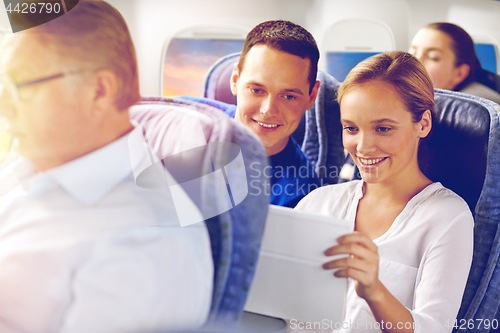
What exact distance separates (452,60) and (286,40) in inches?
18.8

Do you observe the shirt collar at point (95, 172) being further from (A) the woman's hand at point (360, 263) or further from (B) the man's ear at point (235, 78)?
(A) the woman's hand at point (360, 263)

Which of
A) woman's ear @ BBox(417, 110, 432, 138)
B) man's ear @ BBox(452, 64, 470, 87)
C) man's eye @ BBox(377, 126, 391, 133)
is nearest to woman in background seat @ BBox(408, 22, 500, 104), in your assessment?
man's ear @ BBox(452, 64, 470, 87)

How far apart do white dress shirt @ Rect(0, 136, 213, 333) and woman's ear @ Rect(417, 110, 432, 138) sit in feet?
1.68

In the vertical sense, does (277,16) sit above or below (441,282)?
above

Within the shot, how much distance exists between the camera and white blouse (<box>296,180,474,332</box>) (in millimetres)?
844

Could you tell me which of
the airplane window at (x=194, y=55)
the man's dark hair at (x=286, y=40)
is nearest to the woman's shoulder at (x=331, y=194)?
the man's dark hair at (x=286, y=40)

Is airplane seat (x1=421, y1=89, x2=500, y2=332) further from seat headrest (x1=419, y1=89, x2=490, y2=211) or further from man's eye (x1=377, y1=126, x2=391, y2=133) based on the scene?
man's eye (x1=377, y1=126, x2=391, y2=133)

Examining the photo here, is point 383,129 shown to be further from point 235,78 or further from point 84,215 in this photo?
point 84,215

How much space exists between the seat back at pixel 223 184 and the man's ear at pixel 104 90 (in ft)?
0.16

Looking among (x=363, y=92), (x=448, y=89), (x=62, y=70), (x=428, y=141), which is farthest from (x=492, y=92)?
(x=62, y=70)

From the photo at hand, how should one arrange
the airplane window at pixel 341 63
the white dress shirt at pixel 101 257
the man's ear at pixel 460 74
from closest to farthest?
the white dress shirt at pixel 101 257 < the airplane window at pixel 341 63 < the man's ear at pixel 460 74

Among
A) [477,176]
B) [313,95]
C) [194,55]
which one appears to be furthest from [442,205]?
[194,55]

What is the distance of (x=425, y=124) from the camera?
0.91 meters

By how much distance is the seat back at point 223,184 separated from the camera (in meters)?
0.75
